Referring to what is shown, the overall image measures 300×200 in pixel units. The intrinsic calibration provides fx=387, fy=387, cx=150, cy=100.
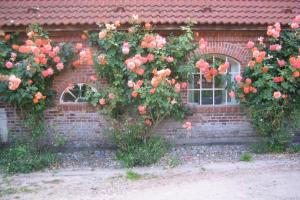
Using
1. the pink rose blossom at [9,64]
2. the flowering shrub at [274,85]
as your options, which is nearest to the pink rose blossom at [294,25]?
the flowering shrub at [274,85]

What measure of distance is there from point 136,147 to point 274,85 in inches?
134

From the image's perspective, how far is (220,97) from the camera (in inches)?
389

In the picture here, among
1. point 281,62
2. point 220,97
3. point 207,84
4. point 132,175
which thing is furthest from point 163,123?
point 281,62

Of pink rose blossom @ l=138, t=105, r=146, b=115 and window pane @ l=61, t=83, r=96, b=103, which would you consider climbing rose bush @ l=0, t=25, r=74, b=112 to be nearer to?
window pane @ l=61, t=83, r=96, b=103

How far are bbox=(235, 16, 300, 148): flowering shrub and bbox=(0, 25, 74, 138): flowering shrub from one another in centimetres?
415

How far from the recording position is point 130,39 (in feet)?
28.5

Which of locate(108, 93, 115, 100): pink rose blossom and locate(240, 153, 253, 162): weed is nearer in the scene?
locate(240, 153, 253, 162): weed

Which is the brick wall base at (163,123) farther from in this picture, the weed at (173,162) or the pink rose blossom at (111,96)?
the weed at (173,162)

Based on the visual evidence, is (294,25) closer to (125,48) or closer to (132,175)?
(125,48)

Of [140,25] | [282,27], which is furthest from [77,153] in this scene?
[282,27]

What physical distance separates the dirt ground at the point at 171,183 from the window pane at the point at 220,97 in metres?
2.12

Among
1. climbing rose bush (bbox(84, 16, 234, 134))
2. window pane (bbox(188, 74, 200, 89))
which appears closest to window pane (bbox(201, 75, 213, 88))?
window pane (bbox(188, 74, 200, 89))

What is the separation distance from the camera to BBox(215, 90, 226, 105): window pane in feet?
32.2

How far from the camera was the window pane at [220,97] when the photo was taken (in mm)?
9828
